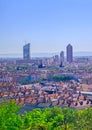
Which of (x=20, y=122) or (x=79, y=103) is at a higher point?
(x=20, y=122)

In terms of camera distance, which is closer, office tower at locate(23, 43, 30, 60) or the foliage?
the foliage

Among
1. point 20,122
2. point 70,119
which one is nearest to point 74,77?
point 70,119

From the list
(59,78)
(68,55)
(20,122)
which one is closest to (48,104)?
(20,122)

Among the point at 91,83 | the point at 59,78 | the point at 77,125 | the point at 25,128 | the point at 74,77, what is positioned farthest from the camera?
the point at 74,77

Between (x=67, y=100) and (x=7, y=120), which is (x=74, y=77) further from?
(x=7, y=120)

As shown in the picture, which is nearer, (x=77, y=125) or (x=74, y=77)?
(x=77, y=125)

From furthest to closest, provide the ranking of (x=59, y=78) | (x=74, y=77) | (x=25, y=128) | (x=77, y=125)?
1. (x=74, y=77)
2. (x=59, y=78)
3. (x=77, y=125)
4. (x=25, y=128)

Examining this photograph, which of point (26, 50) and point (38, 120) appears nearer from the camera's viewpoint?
point (38, 120)

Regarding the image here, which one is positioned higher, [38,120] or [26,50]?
[26,50]

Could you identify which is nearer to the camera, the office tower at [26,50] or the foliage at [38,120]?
the foliage at [38,120]

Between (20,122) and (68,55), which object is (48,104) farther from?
(68,55)
